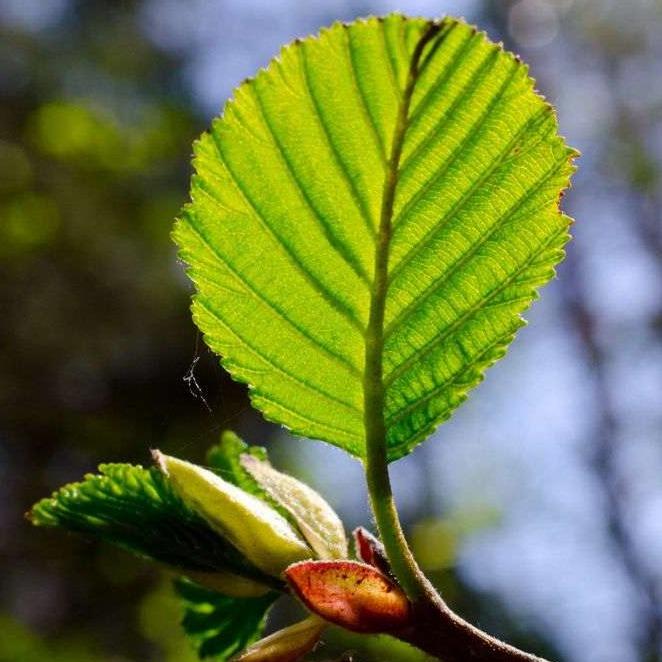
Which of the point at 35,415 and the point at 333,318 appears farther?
the point at 35,415

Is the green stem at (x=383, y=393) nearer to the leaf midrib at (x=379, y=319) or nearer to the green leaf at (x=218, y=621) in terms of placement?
the leaf midrib at (x=379, y=319)

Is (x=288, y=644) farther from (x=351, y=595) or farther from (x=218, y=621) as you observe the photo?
(x=218, y=621)

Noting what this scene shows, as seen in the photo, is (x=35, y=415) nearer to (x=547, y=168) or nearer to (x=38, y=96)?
(x=38, y=96)

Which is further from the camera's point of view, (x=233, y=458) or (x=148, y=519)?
(x=233, y=458)

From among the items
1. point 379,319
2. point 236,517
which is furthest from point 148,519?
point 379,319

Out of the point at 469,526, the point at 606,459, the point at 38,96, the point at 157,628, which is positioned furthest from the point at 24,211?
the point at 606,459

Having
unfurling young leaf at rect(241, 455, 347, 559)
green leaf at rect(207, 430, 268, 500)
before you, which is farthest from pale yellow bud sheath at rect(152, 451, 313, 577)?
green leaf at rect(207, 430, 268, 500)

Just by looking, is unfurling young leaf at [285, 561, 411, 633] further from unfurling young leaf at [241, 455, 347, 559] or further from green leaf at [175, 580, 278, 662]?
green leaf at [175, 580, 278, 662]
